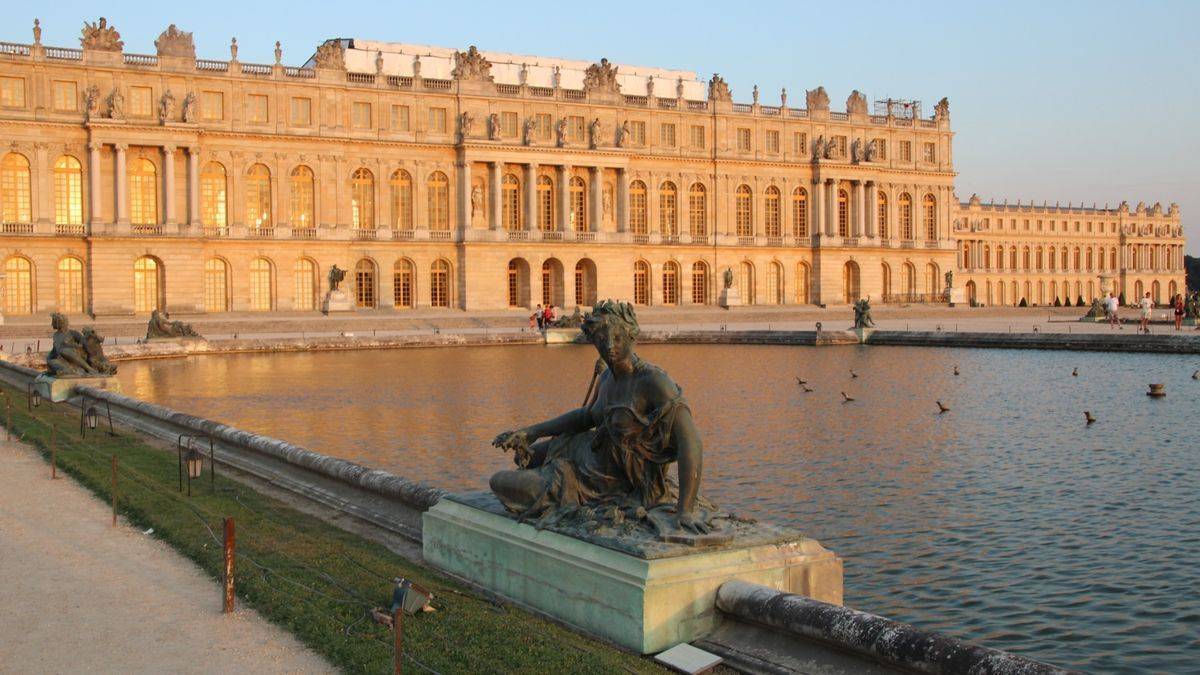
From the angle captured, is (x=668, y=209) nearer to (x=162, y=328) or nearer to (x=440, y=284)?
(x=440, y=284)

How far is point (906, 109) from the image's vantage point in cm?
7819

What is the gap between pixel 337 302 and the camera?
192ft

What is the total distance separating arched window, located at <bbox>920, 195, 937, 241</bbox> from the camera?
257 feet

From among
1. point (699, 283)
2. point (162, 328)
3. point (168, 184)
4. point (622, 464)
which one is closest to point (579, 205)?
point (699, 283)

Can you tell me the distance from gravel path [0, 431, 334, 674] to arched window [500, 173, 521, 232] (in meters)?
55.0

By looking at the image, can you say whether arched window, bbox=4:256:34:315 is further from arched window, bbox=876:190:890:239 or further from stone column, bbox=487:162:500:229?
arched window, bbox=876:190:890:239

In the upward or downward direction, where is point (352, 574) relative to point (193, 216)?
downward

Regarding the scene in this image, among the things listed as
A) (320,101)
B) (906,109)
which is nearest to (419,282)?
(320,101)

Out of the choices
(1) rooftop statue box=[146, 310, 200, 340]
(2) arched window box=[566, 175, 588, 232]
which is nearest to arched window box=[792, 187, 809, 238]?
(2) arched window box=[566, 175, 588, 232]

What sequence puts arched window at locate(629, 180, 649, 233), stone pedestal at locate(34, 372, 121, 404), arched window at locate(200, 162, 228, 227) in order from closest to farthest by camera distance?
stone pedestal at locate(34, 372, 121, 404)
arched window at locate(200, 162, 228, 227)
arched window at locate(629, 180, 649, 233)

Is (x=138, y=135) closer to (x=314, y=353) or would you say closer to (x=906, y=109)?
(x=314, y=353)

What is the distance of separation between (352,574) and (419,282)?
55685 mm

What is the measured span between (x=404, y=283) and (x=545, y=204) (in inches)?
377

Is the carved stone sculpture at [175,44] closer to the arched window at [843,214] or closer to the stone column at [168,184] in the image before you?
the stone column at [168,184]
